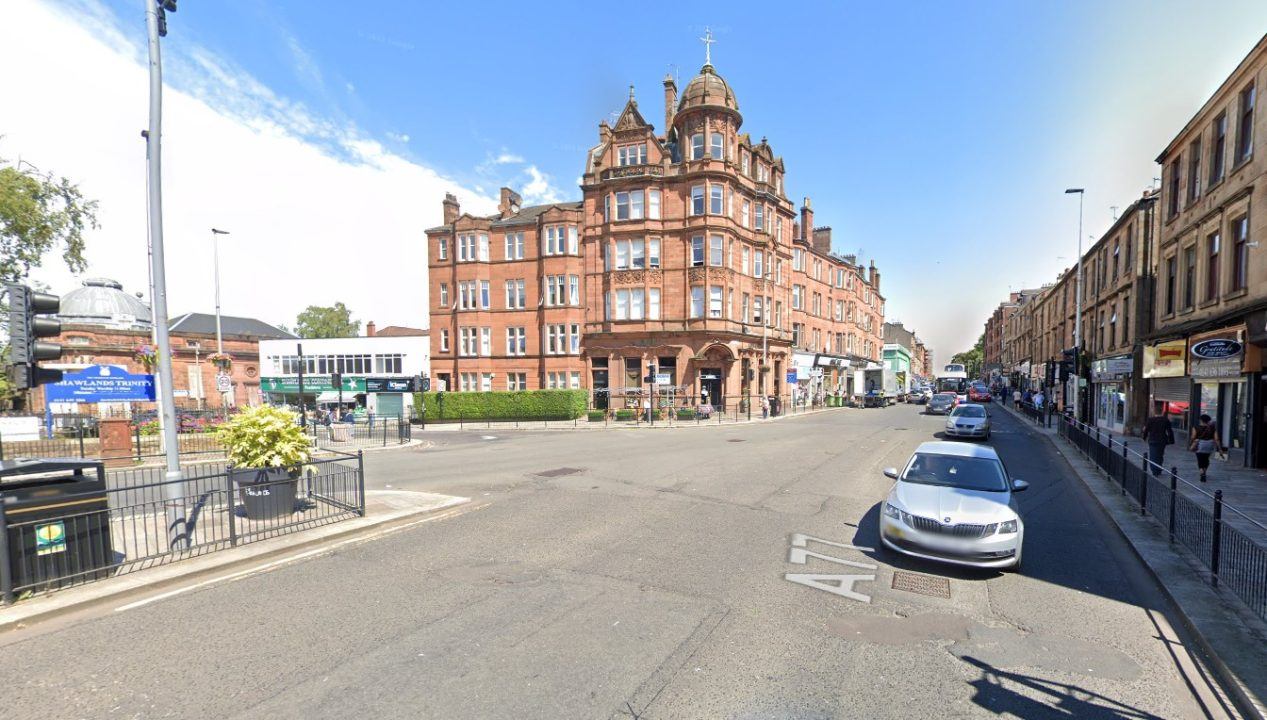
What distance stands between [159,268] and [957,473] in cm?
1274

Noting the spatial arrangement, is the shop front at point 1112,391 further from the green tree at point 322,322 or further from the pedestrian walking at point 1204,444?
the green tree at point 322,322

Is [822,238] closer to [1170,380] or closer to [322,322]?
[1170,380]

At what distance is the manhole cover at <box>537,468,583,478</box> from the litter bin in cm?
869

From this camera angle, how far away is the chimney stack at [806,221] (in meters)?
49.6

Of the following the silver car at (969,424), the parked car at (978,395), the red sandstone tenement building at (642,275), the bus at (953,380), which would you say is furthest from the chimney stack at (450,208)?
the bus at (953,380)

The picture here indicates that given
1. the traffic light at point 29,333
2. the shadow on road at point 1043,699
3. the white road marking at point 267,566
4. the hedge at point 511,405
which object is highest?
the traffic light at point 29,333

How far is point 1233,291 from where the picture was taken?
14711mm

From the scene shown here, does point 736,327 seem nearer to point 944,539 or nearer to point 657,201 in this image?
point 657,201

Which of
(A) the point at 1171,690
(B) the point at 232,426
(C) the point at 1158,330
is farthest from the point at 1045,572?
(C) the point at 1158,330

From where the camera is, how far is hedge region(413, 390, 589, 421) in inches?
1353

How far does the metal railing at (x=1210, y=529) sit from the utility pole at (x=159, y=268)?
1250cm

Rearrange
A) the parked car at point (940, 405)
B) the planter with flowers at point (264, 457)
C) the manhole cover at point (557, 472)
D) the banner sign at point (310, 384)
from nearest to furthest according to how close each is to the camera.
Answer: the planter with flowers at point (264, 457)
the manhole cover at point (557, 472)
the parked car at point (940, 405)
the banner sign at point (310, 384)

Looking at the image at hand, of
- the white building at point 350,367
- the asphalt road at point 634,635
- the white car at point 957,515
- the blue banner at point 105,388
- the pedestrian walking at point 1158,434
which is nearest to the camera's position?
the asphalt road at point 634,635

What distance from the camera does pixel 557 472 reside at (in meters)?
14.6
